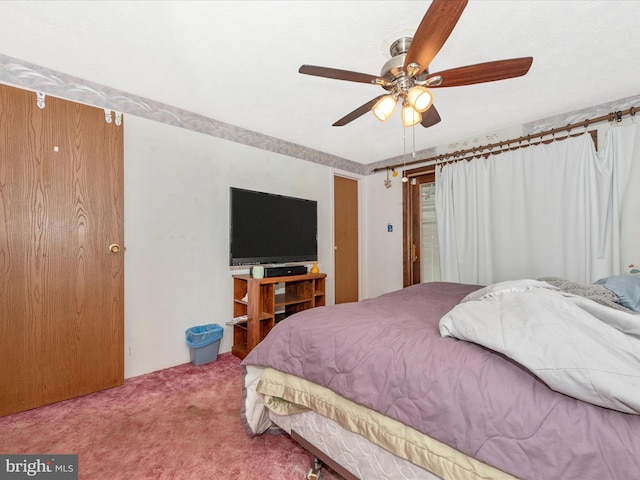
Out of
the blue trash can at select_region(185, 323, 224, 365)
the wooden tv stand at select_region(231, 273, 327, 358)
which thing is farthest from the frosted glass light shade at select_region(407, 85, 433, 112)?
the blue trash can at select_region(185, 323, 224, 365)

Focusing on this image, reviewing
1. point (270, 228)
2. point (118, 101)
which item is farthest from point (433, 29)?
point (118, 101)

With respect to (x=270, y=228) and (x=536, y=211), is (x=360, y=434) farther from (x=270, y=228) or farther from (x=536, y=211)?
(x=536, y=211)

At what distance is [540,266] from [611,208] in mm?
706

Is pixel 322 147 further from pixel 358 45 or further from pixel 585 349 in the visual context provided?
pixel 585 349

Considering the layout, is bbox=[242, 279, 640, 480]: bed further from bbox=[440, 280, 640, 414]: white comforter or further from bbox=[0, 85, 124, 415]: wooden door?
bbox=[0, 85, 124, 415]: wooden door

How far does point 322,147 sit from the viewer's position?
12.2ft

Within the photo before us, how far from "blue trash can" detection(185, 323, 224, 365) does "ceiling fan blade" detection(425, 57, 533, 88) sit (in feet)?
8.57

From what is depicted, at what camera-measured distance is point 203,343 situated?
8.63ft

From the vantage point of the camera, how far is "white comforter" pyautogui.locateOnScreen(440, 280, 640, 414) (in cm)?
72

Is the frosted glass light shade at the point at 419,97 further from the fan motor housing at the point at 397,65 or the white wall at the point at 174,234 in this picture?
the white wall at the point at 174,234

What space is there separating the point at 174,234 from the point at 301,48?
1.89m

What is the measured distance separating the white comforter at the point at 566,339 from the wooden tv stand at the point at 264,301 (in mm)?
1951

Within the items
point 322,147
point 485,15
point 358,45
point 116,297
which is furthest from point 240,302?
point 485,15

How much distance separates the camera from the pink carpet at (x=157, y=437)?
4.62ft
